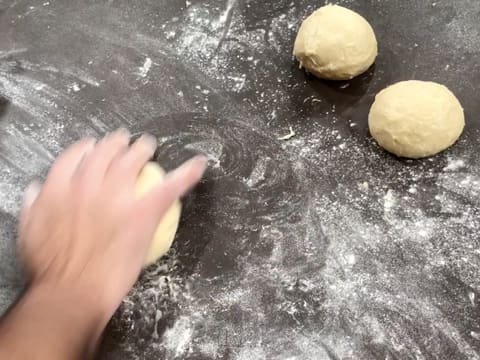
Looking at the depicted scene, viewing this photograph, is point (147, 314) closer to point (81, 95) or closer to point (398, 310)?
point (398, 310)

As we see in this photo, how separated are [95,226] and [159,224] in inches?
5.4

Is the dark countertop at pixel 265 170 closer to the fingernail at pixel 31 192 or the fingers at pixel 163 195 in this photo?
the fingernail at pixel 31 192

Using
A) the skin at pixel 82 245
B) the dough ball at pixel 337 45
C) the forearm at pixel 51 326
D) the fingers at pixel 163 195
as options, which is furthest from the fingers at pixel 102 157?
the dough ball at pixel 337 45

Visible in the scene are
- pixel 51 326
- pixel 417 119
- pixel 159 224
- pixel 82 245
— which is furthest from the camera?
pixel 417 119

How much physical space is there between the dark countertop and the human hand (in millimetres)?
175

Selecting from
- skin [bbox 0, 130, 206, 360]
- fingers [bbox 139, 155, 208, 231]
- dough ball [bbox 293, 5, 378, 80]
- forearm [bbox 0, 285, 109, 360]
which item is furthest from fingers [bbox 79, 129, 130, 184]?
dough ball [bbox 293, 5, 378, 80]

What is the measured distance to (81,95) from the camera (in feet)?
4.85

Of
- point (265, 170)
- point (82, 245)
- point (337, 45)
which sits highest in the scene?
point (82, 245)

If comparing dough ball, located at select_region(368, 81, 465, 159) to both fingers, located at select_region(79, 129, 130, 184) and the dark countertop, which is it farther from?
fingers, located at select_region(79, 129, 130, 184)

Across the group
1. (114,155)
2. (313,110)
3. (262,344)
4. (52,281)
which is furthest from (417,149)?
(52,281)

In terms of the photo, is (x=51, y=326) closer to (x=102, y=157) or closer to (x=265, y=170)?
(x=102, y=157)

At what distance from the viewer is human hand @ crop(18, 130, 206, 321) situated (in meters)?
1.01

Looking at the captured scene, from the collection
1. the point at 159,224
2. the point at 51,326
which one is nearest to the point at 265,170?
the point at 159,224

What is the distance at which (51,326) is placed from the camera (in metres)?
0.93
